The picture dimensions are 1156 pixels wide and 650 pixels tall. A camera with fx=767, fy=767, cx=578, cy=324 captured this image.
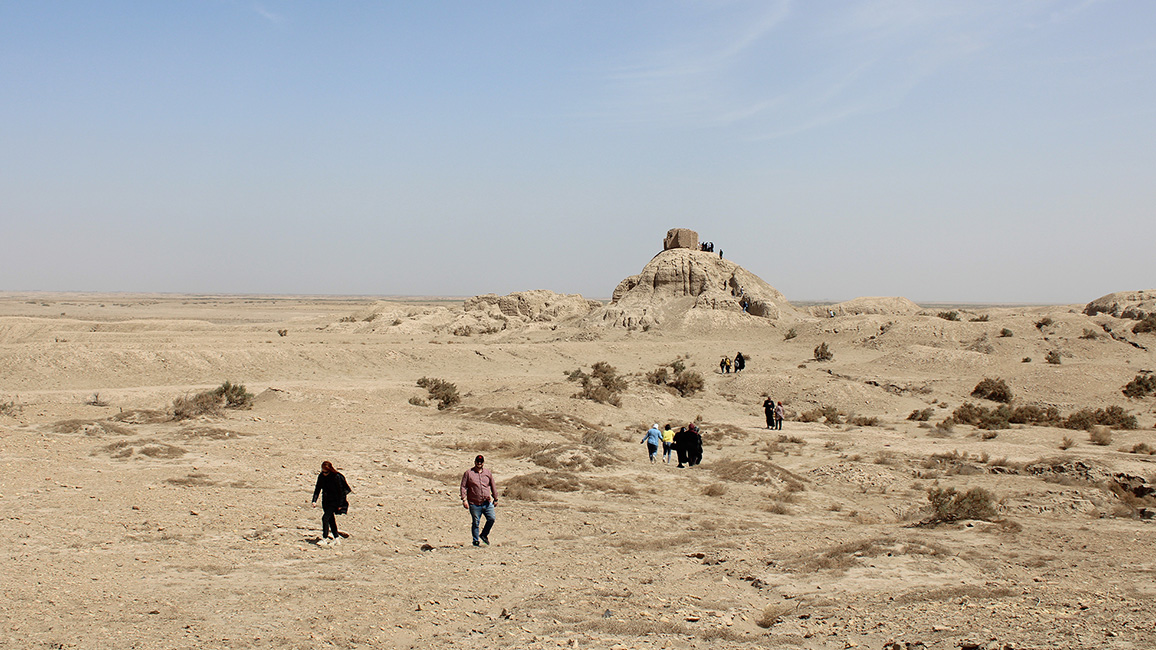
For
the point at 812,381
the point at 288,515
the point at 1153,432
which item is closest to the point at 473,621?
the point at 288,515

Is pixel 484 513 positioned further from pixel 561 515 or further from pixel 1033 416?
pixel 1033 416

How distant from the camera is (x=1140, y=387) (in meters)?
26.8

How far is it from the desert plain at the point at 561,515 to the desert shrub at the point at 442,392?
0.61 m

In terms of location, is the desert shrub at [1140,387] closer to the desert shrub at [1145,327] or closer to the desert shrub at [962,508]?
the desert shrub at [1145,327]

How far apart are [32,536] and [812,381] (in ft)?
82.6

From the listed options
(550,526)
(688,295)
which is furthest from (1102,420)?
(688,295)

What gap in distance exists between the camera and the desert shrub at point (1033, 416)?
23.4m

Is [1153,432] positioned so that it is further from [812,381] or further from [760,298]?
[760,298]

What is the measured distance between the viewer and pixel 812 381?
2916cm

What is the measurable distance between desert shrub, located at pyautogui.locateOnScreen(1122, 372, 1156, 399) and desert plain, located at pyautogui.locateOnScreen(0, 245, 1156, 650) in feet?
2.79

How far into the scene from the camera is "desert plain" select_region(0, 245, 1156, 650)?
6.99m

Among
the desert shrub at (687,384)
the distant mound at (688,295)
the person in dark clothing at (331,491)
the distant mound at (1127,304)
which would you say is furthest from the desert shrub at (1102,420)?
the distant mound at (1127,304)

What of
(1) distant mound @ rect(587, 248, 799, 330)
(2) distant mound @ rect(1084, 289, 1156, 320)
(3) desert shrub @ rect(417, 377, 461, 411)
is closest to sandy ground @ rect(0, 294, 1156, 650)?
(3) desert shrub @ rect(417, 377, 461, 411)

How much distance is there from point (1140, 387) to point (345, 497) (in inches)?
1114
